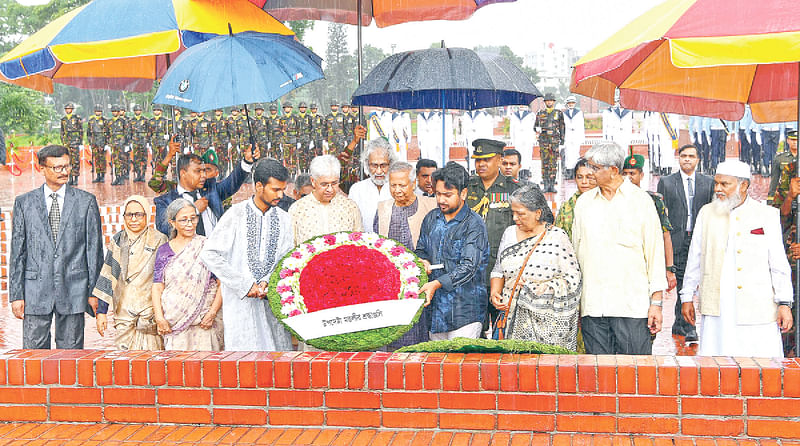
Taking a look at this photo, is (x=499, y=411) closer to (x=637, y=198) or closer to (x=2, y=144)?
(x=637, y=198)

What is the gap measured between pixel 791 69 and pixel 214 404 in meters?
4.48

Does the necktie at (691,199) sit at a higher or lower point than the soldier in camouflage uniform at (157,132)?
lower

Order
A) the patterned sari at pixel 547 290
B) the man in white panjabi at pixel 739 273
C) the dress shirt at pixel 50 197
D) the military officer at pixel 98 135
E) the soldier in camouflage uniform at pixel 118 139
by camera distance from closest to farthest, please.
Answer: the patterned sari at pixel 547 290
the man in white panjabi at pixel 739 273
the dress shirt at pixel 50 197
the soldier in camouflage uniform at pixel 118 139
the military officer at pixel 98 135

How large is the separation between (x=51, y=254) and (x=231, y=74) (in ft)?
5.21

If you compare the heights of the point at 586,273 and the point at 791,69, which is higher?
the point at 791,69

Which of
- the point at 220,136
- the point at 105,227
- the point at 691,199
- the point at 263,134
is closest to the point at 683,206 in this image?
the point at 691,199

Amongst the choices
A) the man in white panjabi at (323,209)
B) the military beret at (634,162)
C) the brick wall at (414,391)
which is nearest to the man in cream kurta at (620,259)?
the brick wall at (414,391)

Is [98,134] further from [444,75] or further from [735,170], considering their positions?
[735,170]

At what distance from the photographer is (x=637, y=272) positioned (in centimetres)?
475

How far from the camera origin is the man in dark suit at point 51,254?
5.44 m

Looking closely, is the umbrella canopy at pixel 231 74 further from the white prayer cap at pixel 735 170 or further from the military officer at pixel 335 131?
the military officer at pixel 335 131

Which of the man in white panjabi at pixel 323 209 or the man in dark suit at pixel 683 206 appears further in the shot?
the man in dark suit at pixel 683 206

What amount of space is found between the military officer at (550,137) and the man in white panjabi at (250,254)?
572 inches

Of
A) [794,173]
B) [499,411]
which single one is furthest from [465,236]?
[794,173]
